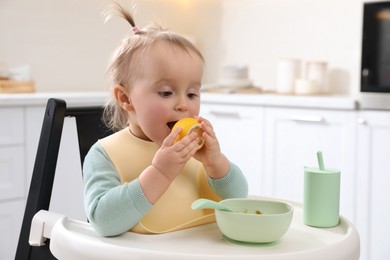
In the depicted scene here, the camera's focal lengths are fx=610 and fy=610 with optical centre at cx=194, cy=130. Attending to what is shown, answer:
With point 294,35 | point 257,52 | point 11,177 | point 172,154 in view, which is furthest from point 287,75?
point 172,154

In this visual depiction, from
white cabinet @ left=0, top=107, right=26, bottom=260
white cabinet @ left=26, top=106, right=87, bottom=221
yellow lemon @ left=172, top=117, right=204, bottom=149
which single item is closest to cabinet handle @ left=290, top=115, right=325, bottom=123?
white cabinet @ left=26, top=106, right=87, bottom=221

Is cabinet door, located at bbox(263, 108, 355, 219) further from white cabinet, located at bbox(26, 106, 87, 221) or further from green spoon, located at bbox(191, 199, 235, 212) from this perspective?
green spoon, located at bbox(191, 199, 235, 212)

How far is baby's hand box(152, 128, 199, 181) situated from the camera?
0.98 metres

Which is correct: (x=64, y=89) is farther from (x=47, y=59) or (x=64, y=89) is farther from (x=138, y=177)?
(x=138, y=177)

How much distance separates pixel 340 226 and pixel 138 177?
0.37 meters

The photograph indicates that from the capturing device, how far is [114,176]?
3.47ft

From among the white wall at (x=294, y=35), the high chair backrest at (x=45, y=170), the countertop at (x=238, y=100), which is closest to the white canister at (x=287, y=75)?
the white wall at (x=294, y=35)

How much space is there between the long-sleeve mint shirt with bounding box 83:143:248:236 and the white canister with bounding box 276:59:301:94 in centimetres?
241

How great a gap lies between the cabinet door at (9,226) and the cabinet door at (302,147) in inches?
48.3

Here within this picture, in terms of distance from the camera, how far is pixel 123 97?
3.84 ft

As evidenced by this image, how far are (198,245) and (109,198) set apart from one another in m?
0.17

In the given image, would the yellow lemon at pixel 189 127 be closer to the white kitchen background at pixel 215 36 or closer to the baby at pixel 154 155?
the baby at pixel 154 155

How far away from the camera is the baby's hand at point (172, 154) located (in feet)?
3.23

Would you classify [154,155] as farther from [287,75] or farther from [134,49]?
[287,75]
